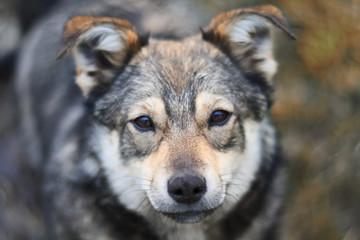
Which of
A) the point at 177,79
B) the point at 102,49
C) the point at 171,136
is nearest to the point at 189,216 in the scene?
the point at 171,136

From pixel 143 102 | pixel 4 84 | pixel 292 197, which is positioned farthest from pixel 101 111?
pixel 4 84

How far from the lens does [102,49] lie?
12.6 ft

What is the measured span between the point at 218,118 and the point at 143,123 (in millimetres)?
538

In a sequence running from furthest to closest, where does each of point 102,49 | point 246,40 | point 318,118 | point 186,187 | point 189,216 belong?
point 318,118
point 246,40
point 102,49
point 189,216
point 186,187

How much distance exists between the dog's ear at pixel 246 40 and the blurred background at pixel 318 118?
144 cm

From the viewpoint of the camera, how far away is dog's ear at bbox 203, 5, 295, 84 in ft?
12.7

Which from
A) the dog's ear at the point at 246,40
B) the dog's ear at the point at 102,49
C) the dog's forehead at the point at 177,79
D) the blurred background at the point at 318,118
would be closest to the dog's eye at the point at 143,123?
the dog's forehead at the point at 177,79

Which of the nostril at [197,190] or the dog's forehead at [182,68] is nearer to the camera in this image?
the nostril at [197,190]

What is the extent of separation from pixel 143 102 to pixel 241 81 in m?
0.79

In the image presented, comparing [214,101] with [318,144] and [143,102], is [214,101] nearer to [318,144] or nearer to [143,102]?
[143,102]

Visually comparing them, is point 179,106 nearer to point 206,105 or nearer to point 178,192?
point 206,105

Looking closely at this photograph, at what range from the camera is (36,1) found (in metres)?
6.44

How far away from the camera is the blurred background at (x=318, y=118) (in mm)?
4973

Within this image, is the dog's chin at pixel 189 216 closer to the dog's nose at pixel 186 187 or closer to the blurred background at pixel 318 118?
the dog's nose at pixel 186 187
